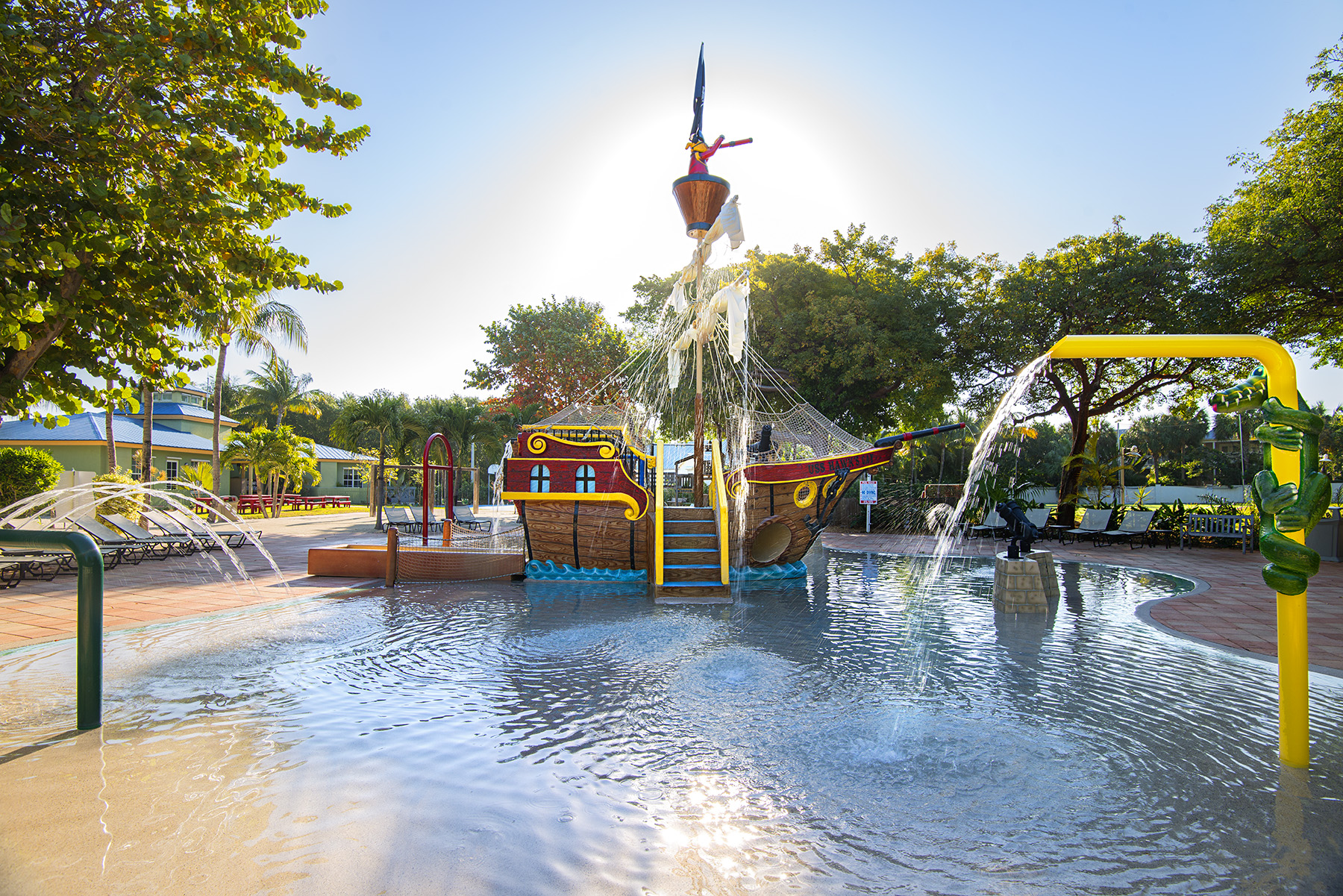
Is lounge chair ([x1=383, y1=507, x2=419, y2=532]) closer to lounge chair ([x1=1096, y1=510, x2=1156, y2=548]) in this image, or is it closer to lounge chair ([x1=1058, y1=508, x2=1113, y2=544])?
lounge chair ([x1=1058, y1=508, x2=1113, y2=544])

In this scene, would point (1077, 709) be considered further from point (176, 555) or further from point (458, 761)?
point (176, 555)

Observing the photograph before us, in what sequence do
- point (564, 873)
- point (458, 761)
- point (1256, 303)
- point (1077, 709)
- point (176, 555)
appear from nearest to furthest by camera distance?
1. point (564, 873)
2. point (458, 761)
3. point (1077, 709)
4. point (176, 555)
5. point (1256, 303)

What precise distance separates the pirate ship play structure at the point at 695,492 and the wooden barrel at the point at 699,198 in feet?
0.07

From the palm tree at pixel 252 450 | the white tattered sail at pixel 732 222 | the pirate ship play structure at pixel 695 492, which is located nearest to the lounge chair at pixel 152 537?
the pirate ship play structure at pixel 695 492

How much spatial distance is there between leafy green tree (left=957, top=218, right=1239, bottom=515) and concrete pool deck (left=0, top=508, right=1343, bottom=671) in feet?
16.6

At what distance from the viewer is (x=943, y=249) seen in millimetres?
23328

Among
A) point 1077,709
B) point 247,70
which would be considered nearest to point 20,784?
point 247,70

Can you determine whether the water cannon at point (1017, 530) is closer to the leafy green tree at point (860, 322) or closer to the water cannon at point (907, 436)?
the water cannon at point (907, 436)

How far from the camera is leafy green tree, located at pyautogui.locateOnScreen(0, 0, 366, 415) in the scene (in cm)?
420

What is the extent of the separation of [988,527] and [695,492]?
1104cm

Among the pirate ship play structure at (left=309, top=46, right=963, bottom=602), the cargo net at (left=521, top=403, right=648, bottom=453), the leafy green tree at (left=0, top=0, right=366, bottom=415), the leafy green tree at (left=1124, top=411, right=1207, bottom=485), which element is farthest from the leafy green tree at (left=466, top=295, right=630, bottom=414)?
the leafy green tree at (left=1124, top=411, right=1207, bottom=485)

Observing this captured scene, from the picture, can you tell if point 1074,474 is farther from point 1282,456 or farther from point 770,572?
point 1282,456

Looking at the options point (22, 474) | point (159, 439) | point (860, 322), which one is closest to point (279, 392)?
point (159, 439)

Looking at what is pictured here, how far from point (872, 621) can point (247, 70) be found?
7.93m
